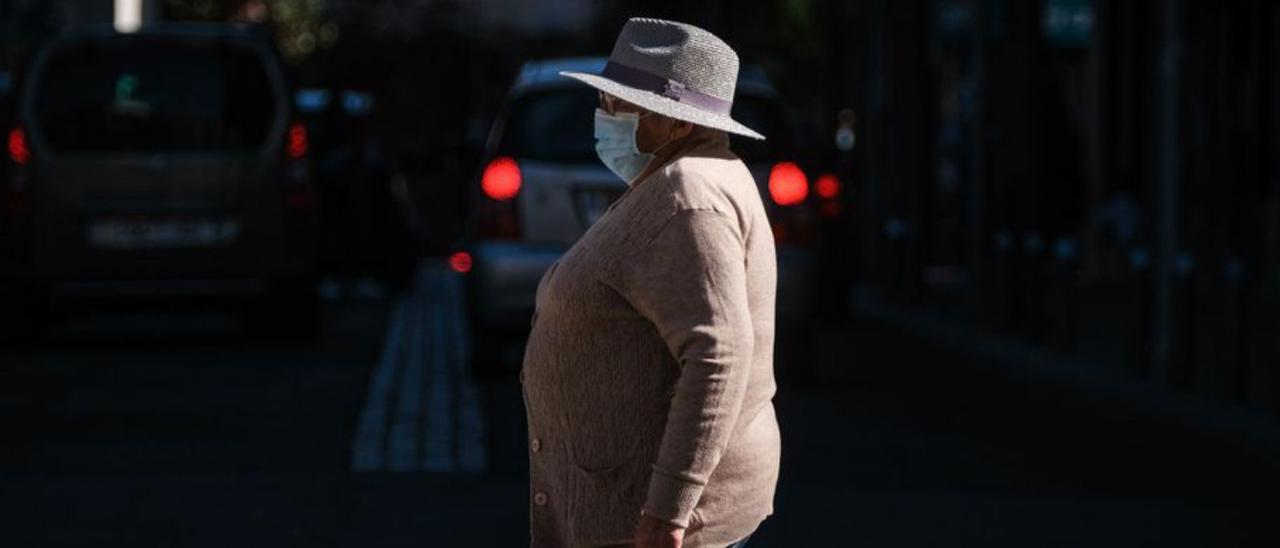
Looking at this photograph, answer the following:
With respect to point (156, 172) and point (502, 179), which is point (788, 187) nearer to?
point (502, 179)

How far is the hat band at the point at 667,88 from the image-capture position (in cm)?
450

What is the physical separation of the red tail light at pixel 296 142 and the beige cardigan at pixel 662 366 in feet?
44.7

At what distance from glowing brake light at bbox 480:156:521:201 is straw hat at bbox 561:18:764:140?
33.8 ft

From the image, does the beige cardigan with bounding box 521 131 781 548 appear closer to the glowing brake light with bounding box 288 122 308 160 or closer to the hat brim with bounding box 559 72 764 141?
the hat brim with bounding box 559 72 764 141

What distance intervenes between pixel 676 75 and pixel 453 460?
735cm

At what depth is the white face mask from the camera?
4582mm

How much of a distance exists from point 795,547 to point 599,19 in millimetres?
53843

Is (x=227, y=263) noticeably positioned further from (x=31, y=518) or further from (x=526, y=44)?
(x=526, y=44)

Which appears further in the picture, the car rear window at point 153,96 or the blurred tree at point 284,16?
the blurred tree at point 284,16

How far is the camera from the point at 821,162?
23.0 metres

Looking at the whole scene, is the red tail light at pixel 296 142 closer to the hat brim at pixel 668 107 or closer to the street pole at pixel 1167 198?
the street pole at pixel 1167 198

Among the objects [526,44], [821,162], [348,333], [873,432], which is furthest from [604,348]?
[526,44]

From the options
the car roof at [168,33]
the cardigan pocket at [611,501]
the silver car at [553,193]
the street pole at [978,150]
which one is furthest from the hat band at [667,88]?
the street pole at [978,150]

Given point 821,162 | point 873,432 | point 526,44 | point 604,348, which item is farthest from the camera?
point 526,44
